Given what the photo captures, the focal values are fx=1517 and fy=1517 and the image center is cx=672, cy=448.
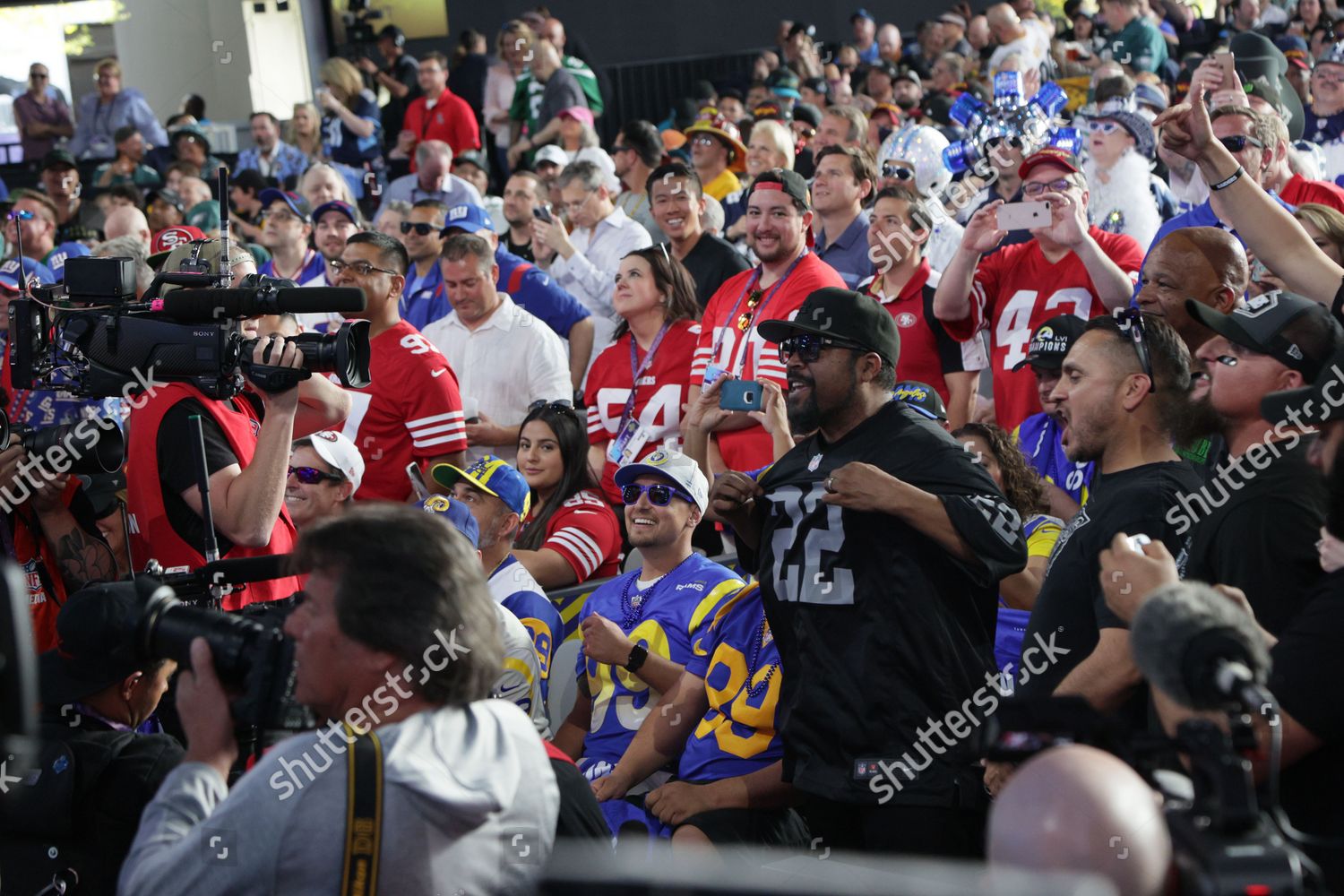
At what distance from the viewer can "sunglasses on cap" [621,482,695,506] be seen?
4926 millimetres

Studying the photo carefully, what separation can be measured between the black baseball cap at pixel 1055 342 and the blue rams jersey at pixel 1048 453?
654 mm

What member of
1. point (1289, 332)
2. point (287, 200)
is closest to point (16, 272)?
point (287, 200)

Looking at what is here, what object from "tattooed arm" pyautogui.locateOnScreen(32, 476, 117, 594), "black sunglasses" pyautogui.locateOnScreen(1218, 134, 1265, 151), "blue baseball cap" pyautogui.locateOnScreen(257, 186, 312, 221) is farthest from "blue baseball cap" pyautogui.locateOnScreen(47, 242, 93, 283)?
"black sunglasses" pyautogui.locateOnScreen(1218, 134, 1265, 151)

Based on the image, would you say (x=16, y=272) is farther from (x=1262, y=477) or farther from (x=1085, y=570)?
(x=1262, y=477)

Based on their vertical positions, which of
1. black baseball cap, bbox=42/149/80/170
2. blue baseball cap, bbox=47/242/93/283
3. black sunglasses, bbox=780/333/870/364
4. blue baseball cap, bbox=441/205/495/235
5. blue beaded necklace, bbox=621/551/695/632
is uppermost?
black sunglasses, bbox=780/333/870/364

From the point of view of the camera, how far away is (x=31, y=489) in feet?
13.0

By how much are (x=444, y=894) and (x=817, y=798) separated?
5.93 ft

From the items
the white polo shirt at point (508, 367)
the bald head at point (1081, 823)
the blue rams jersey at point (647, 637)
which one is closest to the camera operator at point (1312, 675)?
the bald head at point (1081, 823)

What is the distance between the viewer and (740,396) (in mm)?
5090

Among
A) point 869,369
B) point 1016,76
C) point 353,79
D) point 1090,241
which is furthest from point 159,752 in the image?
point 353,79

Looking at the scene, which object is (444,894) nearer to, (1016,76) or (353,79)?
(1016,76)

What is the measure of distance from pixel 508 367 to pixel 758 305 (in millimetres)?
1465

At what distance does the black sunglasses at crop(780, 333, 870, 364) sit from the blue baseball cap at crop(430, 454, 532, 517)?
1.41 meters

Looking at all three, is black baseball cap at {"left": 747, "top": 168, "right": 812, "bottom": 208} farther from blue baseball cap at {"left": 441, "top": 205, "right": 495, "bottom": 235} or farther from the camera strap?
the camera strap
